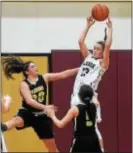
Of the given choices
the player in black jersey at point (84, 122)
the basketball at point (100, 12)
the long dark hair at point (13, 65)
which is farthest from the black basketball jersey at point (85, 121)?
the basketball at point (100, 12)

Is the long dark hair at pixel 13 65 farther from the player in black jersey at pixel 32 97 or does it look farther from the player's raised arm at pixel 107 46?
the player's raised arm at pixel 107 46

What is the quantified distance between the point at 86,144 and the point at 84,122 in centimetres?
17

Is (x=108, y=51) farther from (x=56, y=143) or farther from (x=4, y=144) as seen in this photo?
(x=4, y=144)

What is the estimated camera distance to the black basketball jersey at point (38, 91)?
3369mm

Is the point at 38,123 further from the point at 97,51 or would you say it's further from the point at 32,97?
the point at 97,51

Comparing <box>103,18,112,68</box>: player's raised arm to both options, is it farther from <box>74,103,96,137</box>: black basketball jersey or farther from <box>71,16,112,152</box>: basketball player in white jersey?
<box>74,103,96,137</box>: black basketball jersey

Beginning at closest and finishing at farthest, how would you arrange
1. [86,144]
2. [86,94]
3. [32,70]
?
[86,144]
[86,94]
[32,70]

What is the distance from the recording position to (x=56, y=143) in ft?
11.3

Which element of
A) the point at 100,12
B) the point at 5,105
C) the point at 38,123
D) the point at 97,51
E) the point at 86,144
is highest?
the point at 100,12

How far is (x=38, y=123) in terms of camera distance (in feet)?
11.1

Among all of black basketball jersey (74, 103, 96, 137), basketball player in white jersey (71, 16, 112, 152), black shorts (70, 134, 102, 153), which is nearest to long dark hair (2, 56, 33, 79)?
basketball player in white jersey (71, 16, 112, 152)

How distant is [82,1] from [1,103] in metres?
0.92

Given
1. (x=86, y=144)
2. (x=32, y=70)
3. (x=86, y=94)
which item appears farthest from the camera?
(x=32, y=70)

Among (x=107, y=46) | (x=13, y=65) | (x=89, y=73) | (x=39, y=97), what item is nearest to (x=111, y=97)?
(x=89, y=73)
